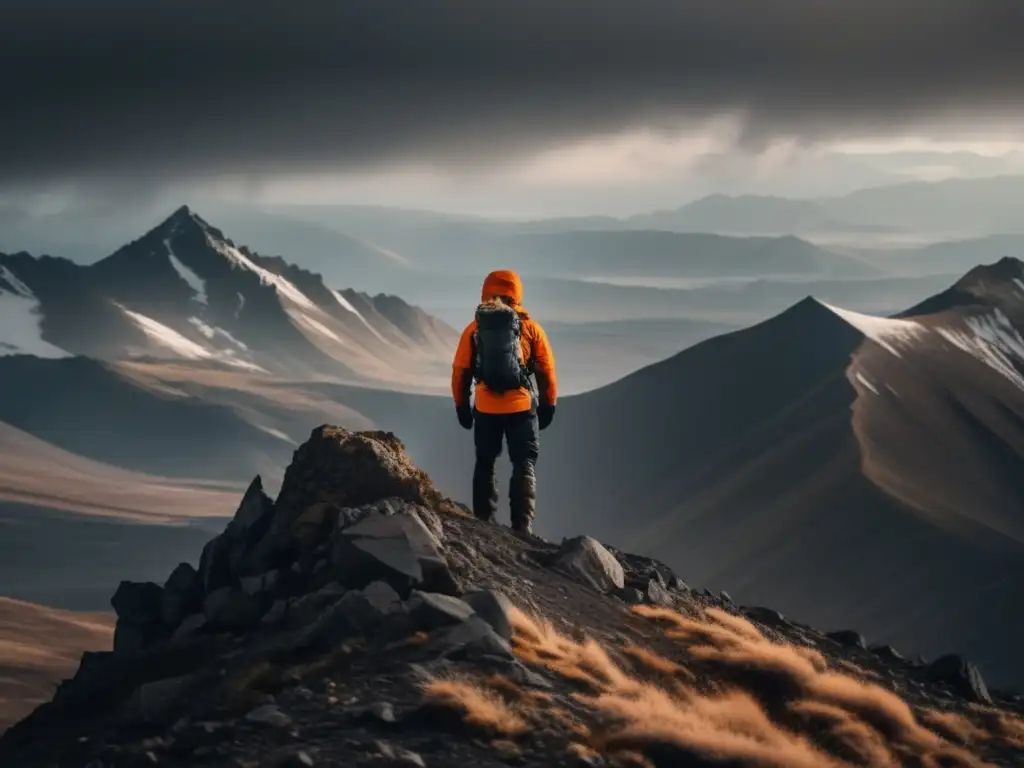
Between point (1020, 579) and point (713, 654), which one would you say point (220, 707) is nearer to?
point (713, 654)

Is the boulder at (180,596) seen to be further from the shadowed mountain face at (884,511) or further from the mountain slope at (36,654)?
the mountain slope at (36,654)

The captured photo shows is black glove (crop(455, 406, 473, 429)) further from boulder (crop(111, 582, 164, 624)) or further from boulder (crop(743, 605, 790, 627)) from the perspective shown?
boulder (crop(743, 605, 790, 627))

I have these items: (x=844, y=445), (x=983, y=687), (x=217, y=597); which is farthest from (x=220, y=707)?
(x=844, y=445)

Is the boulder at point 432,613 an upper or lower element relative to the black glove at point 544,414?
lower

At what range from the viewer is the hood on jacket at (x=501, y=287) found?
24.2 metres

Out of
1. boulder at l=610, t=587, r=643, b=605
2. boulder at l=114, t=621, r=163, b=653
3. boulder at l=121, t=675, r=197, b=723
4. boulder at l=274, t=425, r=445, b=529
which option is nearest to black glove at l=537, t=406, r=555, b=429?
boulder at l=274, t=425, r=445, b=529

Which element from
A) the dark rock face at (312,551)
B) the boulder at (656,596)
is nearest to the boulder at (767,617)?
the boulder at (656,596)

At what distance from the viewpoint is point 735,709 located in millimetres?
18469

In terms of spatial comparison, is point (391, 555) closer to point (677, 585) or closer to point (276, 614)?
point (276, 614)

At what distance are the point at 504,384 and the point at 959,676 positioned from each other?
11249mm

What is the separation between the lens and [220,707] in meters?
16.5

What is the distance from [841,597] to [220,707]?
135m

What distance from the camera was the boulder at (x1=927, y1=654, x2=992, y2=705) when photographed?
2573 cm

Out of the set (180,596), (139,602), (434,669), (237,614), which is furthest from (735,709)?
(139,602)
